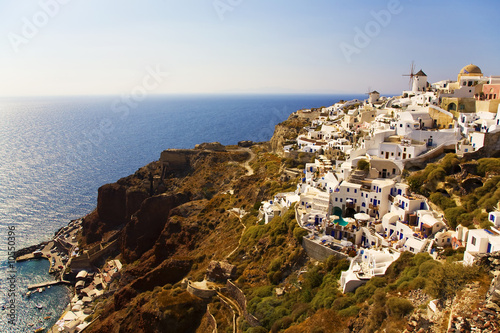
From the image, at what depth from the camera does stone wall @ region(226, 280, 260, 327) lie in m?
27.2

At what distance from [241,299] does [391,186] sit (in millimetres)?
16873

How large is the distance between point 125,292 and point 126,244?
650 inches

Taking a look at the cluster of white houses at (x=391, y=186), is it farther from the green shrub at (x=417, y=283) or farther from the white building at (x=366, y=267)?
the green shrub at (x=417, y=283)

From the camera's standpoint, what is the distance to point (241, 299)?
30281 millimetres

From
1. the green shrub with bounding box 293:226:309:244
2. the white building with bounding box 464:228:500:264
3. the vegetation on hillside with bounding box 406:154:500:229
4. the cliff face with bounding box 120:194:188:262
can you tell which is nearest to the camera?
the white building with bounding box 464:228:500:264

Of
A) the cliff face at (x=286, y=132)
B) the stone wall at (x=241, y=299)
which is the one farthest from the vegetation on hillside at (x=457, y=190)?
the cliff face at (x=286, y=132)

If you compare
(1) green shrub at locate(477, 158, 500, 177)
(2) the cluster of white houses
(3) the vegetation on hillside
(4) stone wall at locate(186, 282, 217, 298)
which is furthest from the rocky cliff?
(1) green shrub at locate(477, 158, 500, 177)

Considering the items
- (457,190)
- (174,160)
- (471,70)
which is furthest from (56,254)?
(471,70)

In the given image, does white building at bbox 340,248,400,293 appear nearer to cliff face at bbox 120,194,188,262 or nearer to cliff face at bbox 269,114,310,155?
cliff face at bbox 120,194,188,262

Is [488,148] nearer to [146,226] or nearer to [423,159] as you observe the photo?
[423,159]

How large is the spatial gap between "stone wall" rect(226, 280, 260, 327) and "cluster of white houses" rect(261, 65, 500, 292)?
7257 mm

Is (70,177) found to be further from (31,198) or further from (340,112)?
(340,112)

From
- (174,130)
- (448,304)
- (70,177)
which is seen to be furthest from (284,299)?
(174,130)

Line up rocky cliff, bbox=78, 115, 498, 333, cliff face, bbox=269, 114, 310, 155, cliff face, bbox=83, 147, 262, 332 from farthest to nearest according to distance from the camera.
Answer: cliff face, bbox=269, 114, 310, 155 → cliff face, bbox=83, 147, 262, 332 → rocky cliff, bbox=78, 115, 498, 333
